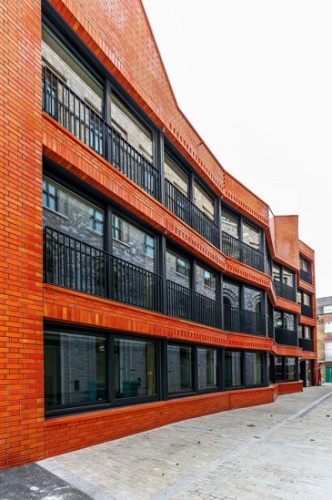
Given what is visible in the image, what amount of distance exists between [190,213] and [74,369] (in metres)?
6.51

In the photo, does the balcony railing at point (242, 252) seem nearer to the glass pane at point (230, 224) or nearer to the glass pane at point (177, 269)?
the glass pane at point (230, 224)

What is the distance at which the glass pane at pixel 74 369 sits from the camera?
21.3 feet

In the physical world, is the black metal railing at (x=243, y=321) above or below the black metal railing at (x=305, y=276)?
below

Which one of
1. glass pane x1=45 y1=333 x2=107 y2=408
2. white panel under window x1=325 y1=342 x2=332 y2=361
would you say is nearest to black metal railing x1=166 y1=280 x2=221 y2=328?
glass pane x1=45 y1=333 x2=107 y2=408

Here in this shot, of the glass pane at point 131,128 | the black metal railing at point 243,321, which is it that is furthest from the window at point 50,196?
the black metal railing at point 243,321

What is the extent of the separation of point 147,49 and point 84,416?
8.55 metres

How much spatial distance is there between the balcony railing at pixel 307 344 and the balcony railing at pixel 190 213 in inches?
680

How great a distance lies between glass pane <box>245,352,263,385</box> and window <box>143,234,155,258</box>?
740 cm

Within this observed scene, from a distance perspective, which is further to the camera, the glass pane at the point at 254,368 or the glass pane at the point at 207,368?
the glass pane at the point at 254,368

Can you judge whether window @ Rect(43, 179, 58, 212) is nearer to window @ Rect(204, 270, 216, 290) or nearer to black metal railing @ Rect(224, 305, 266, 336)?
window @ Rect(204, 270, 216, 290)

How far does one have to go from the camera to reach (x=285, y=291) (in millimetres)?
23984

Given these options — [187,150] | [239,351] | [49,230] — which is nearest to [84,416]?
[49,230]

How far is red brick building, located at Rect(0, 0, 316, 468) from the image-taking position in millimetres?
5801

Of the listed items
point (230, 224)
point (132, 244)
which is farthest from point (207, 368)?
point (230, 224)
